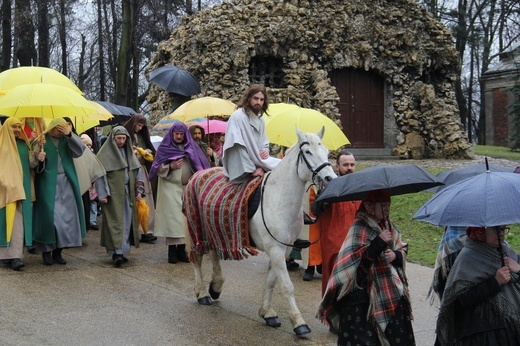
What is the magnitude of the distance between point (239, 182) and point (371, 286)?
253 cm

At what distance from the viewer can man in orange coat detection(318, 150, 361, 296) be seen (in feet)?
24.7

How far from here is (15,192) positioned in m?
9.59

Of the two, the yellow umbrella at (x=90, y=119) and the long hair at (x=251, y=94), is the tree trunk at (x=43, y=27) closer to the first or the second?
the yellow umbrella at (x=90, y=119)

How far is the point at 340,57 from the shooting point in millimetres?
23047

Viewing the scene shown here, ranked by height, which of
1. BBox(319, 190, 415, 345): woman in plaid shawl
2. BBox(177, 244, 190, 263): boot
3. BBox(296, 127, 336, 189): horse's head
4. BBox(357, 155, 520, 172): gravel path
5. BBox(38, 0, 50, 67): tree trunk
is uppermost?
BBox(38, 0, 50, 67): tree trunk

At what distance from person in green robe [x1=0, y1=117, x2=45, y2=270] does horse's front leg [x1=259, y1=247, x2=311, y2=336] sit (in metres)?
3.76

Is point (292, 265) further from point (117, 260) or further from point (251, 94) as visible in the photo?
point (251, 94)

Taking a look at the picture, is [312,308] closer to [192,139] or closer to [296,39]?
[192,139]

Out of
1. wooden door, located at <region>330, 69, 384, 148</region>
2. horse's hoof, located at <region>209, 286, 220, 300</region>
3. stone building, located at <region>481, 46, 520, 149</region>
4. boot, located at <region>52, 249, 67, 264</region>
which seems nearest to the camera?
horse's hoof, located at <region>209, 286, 220, 300</region>

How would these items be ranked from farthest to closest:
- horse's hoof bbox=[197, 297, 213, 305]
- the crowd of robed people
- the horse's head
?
horse's hoof bbox=[197, 297, 213, 305], the horse's head, the crowd of robed people

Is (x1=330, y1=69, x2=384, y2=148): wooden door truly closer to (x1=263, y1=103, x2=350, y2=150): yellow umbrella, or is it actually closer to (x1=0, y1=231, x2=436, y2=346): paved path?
(x1=0, y1=231, x2=436, y2=346): paved path

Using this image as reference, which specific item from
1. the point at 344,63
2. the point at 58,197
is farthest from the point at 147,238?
the point at 344,63

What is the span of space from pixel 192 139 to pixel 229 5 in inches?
487

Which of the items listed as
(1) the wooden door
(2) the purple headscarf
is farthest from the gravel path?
(2) the purple headscarf
